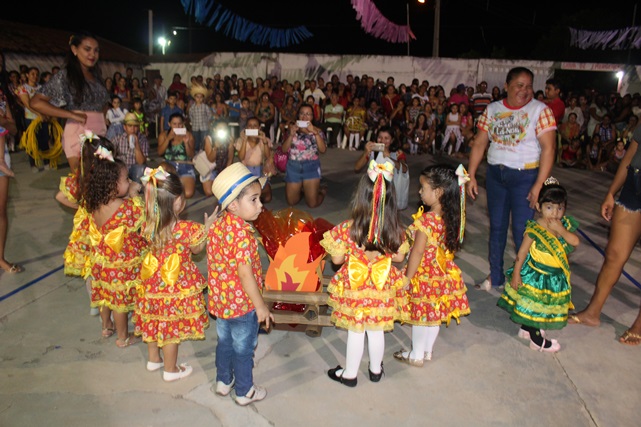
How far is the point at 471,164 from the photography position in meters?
4.48

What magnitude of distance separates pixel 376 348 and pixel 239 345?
80 cm

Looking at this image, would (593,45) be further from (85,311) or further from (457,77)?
(85,311)

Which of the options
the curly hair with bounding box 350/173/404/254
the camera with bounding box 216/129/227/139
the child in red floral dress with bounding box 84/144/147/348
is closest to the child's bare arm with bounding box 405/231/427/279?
the curly hair with bounding box 350/173/404/254

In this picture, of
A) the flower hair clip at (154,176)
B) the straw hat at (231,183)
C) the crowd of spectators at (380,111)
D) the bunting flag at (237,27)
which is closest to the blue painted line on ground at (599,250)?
the straw hat at (231,183)

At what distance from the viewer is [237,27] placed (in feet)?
46.1

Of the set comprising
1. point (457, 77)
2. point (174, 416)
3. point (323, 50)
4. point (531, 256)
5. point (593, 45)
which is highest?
point (323, 50)

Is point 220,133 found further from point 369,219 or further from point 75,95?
point 369,219

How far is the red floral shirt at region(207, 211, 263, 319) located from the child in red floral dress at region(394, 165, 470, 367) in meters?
1.03

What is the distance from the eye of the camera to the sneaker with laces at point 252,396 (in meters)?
2.91

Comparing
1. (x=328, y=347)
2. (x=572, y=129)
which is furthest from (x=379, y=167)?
(x=572, y=129)

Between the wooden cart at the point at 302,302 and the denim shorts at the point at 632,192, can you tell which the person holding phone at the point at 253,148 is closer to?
the wooden cart at the point at 302,302

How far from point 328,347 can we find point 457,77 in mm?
13568

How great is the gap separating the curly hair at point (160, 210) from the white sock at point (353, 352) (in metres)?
1.20

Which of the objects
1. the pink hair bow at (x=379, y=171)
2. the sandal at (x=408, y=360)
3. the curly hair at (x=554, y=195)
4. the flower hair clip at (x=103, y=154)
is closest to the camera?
the pink hair bow at (x=379, y=171)
